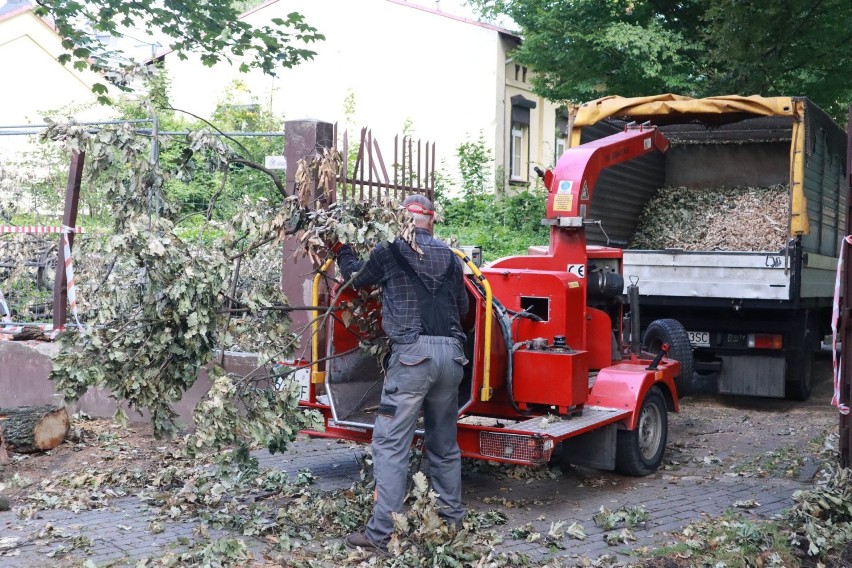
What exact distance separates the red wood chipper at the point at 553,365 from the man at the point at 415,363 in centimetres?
53

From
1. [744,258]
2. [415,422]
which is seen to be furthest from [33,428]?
[744,258]

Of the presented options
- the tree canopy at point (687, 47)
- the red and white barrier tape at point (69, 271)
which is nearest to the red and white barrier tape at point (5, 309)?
the red and white barrier tape at point (69, 271)

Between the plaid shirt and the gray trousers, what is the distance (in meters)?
0.12

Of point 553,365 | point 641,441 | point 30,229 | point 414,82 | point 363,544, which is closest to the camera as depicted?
point 363,544

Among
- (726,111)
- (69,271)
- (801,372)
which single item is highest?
(726,111)

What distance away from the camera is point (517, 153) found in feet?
86.6

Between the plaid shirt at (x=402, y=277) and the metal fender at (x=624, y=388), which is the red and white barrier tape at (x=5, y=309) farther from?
the metal fender at (x=624, y=388)

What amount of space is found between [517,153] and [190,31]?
13547 mm

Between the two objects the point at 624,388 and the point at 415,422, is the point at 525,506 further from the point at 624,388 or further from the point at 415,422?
the point at 415,422

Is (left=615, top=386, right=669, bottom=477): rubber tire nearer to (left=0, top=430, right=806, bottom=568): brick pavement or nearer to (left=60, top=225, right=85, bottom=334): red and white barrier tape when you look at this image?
(left=0, top=430, right=806, bottom=568): brick pavement

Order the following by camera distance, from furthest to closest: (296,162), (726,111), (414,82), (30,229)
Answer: (414,82) → (726,111) → (30,229) → (296,162)

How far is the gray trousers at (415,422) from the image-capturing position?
18.0 feet

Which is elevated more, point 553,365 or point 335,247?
point 335,247

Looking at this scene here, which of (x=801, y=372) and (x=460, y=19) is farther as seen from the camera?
(x=460, y=19)
